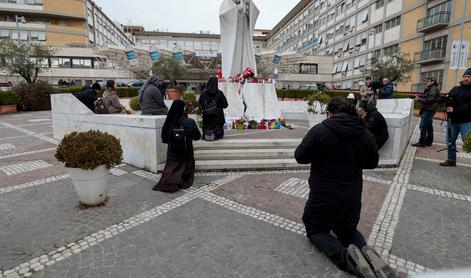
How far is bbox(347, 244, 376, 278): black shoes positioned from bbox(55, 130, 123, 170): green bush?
3.32 meters

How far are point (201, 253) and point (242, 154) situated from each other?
3660mm

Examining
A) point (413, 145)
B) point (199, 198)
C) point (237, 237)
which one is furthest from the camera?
point (413, 145)

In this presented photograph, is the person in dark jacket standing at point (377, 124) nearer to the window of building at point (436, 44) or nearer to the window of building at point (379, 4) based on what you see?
the window of building at point (436, 44)

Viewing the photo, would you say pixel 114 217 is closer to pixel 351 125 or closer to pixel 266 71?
pixel 351 125

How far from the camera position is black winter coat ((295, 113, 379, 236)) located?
2.81 m

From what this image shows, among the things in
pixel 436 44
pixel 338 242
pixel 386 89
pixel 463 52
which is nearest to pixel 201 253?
pixel 338 242

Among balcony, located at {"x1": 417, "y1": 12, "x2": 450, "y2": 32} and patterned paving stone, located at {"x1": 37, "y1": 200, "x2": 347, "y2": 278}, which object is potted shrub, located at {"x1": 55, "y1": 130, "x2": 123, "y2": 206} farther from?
balcony, located at {"x1": 417, "y1": 12, "x2": 450, "y2": 32}

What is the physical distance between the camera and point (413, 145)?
8.81 m

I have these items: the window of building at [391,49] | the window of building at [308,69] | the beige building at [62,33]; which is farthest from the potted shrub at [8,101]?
the window of building at [308,69]

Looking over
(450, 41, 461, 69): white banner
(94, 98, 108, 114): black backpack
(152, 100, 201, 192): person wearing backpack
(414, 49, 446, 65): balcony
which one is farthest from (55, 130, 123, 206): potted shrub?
(414, 49, 446, 65): balcony

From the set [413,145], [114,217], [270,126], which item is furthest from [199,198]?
[413,145]

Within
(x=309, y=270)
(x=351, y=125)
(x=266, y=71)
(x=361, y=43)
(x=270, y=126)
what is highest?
(x=361, y=43)

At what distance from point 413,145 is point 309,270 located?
7749 mm

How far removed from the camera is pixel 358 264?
2.56 meters
